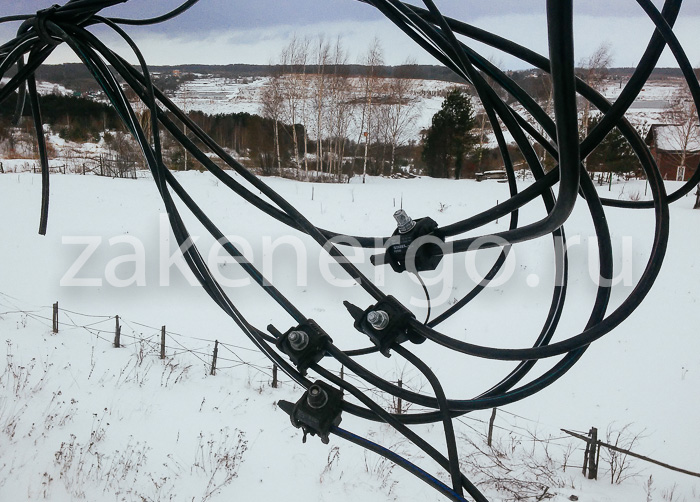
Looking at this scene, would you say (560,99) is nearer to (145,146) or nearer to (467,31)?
(467,31)

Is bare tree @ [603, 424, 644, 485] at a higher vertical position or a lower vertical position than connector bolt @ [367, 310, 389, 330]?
lower

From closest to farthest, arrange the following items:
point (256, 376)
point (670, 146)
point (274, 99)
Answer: point (256, 376)
point (670, 146)
point (274, 99)

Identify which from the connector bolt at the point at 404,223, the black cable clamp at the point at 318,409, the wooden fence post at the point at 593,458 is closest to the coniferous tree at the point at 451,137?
the wooden fence post at the point at 593,458

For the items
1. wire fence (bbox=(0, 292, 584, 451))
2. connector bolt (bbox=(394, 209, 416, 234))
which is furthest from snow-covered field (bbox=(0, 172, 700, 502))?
connector bolt (bbox=(394, 209, 416, 234))

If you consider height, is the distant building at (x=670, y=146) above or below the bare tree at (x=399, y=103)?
below

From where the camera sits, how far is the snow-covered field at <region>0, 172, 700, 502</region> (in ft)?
11.8

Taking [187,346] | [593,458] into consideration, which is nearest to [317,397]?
[593,458]

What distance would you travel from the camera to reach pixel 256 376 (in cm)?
550

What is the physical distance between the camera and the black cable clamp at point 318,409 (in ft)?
2.65

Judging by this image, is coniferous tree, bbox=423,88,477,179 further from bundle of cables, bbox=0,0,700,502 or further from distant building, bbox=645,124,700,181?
bundle of cables, bbox=0,0,700,502

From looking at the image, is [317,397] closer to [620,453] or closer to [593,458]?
[593,458]

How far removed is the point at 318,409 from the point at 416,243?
13.7 inches

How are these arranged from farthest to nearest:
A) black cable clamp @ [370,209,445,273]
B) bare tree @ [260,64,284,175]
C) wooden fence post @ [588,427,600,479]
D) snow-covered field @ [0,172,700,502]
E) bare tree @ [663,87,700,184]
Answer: bare tree @ [260,64,284,175] < bare tree @ [663,87,700,184] < wooden fence post @ [588,427,600,479] < snow-covered field @ [0,172,700,502] < black cable clamp @ [370,209,445,273]

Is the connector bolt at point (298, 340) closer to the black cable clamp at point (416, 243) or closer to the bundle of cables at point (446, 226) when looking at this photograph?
the bundle of cables at point (446, 226)
